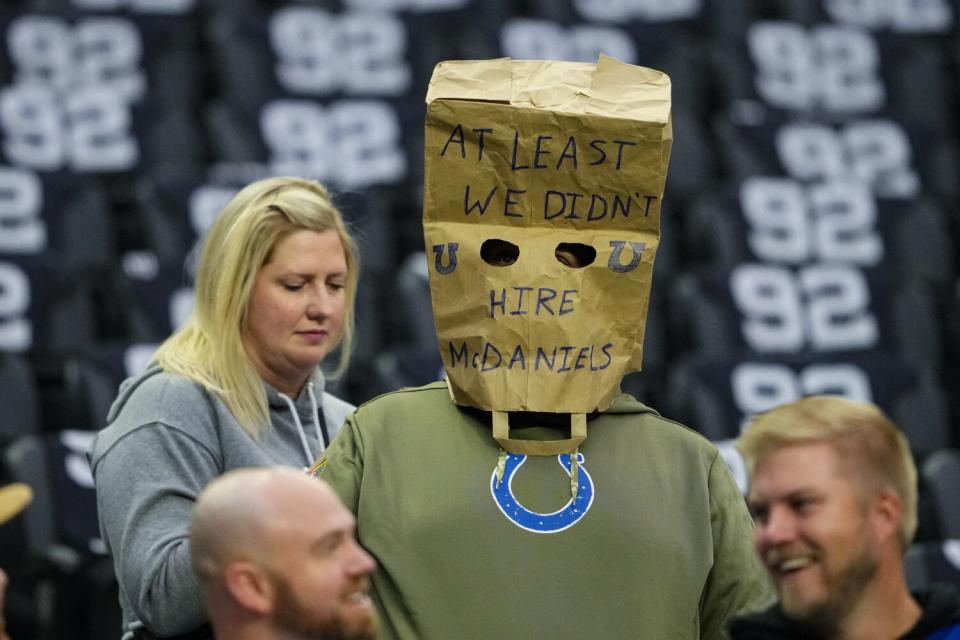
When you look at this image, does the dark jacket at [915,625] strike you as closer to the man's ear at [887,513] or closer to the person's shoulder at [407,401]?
the man's ear at [887,513]

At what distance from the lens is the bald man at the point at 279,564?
1946 mm

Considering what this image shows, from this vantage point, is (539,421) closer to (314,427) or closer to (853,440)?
(853,440)

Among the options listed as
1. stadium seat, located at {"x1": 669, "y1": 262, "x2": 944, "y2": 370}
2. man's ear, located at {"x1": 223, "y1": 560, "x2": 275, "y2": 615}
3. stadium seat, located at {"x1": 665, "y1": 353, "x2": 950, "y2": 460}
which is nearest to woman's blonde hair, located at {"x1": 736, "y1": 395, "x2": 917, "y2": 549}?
man's ear, located at {"x1": 223, "y1": 560, "x2": 275, "y2": 615}

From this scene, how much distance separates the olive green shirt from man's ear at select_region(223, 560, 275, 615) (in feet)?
0.88

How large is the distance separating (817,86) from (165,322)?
3.23 m

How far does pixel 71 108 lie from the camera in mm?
6129

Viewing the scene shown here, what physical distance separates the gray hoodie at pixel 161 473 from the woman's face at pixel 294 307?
13 cm

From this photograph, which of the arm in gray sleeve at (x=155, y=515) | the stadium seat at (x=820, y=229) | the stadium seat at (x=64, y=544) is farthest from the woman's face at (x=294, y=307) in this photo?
the stadium seat at (x=820, y=229)

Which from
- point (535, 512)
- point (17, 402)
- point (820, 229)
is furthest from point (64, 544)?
point (820, 229)

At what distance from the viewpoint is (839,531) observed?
198 centimetres

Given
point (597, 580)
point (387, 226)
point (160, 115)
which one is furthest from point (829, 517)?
point (160, 115)

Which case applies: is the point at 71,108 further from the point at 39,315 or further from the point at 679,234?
the point at 679,234

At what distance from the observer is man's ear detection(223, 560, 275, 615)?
1944 mm

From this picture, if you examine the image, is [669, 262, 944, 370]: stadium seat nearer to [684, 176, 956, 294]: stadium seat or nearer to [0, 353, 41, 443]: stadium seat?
[684, 176, 956, 294]: stadium seat
